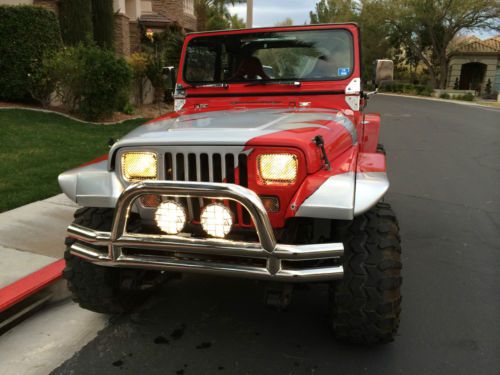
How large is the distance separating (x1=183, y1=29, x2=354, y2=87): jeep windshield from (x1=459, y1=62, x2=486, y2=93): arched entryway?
3875 centimetres

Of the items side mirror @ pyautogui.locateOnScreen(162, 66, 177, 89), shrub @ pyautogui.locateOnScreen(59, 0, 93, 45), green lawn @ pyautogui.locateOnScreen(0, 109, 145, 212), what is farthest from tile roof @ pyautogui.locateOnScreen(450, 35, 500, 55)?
side mirror @ pyautogui.locateOnScreen(162, 66, 177, 89)

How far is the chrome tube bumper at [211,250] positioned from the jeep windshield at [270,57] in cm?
192

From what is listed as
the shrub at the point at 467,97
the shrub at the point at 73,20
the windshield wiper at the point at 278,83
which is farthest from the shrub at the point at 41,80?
the shrub at the point at 467,97

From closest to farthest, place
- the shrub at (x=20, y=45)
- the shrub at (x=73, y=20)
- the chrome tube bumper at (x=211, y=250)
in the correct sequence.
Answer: the chrome tube bumper at (x=211, y=250) < the shrub at (x=20, y=45) < the shrub at (x=73, y=20)

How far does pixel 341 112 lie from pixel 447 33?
3573 cm

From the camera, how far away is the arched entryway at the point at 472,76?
37875 millimetres

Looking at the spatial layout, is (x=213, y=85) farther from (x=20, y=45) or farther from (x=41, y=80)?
(x=20, y=45)

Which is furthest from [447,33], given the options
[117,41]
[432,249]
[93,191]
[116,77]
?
[93,191]

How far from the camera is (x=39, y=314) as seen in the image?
10.5ft

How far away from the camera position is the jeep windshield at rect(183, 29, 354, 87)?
380cm

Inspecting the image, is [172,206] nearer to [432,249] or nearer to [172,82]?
[172,82]

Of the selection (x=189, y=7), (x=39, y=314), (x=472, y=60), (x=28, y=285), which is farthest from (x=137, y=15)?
(x=472, y=60)

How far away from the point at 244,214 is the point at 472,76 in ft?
136

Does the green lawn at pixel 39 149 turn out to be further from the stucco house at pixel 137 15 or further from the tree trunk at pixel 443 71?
the tree trunk at pixel 443 71
